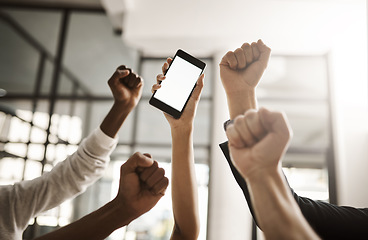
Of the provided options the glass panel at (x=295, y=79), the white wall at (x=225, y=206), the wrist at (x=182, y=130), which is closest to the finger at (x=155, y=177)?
the wrist at (x=182, y=130)

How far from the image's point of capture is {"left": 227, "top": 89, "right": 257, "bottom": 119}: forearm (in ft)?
1.89

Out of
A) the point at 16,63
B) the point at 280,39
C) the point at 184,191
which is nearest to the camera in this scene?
the point at 184,191

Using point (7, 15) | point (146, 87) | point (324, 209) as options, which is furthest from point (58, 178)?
point (7, 15)

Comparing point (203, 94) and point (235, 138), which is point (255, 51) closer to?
point (235, 138)

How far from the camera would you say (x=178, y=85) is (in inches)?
29.5

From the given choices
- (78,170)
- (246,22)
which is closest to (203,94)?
(246,22)

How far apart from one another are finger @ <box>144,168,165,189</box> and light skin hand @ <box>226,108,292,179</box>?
276 millimetres

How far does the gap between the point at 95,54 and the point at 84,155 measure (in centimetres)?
246

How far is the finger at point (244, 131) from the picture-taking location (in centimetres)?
36

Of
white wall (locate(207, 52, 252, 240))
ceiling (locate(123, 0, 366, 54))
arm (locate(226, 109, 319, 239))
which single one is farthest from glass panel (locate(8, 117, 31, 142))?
arm (locate(226, 109, 319, 239))

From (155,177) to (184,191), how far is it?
76 millimetres

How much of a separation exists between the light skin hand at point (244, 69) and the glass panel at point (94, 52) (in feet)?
7.92

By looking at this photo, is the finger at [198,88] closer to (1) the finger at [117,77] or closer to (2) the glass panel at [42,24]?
(1) the finger at [117,77]

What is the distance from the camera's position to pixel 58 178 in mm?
747
